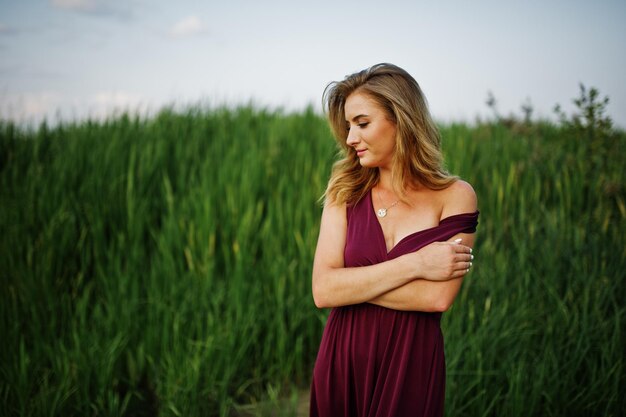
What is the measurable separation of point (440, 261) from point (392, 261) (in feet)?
0.51

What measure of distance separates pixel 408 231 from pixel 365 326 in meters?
0.37

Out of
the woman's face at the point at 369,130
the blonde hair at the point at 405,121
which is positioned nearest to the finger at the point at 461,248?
the blonde hair at the point at 405,121

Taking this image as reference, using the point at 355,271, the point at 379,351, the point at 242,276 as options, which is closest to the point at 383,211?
the point at 355,271

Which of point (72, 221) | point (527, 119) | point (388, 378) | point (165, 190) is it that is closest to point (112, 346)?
point (72, 221)

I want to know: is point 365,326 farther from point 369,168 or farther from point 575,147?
point 575,147

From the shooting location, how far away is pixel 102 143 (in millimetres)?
5988

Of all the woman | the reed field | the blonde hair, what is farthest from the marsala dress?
the reed field

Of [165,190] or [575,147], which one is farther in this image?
[575,147]

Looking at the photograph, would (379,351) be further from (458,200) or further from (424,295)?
(458,200)

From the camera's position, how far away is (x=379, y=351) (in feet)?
6.02

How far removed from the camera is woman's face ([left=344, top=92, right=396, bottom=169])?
1.81 m

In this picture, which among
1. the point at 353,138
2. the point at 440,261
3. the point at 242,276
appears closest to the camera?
the point at 440,261

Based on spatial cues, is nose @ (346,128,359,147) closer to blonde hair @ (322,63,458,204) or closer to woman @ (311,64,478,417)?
woman @ (311,64,478,417)

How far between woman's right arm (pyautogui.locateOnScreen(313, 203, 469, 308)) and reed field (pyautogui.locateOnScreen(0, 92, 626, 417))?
1612 millimetres
